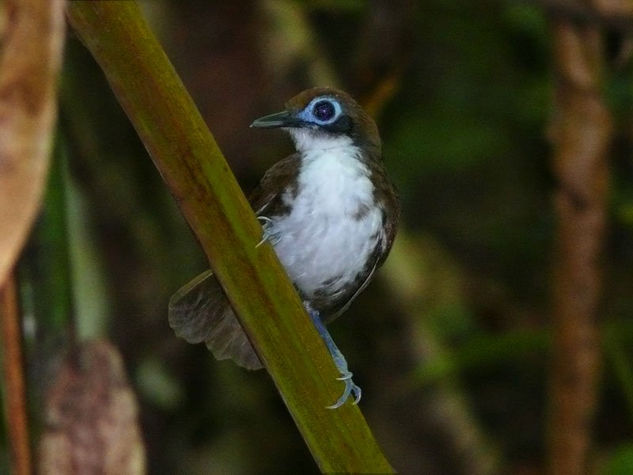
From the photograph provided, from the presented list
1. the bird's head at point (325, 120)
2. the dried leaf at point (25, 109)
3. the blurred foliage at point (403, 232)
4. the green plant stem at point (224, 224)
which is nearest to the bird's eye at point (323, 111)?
the bird's head at point (325, 120)

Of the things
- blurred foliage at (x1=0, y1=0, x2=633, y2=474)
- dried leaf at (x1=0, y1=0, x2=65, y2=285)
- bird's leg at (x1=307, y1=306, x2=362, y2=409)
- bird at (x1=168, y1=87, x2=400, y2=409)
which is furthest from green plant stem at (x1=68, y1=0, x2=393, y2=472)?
blurred foliage at (x1=0, y1=0, x2=633, y2=474)

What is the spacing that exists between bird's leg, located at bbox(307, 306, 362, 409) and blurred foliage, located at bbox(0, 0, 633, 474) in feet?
2.97

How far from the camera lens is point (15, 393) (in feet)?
4.87

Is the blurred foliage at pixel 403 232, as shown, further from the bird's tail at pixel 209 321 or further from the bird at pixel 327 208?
the bird's tail at pixel 209 321

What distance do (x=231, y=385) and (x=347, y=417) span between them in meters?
2.66

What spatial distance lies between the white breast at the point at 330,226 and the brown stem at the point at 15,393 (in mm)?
745

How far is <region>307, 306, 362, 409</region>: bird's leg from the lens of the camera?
1.46m

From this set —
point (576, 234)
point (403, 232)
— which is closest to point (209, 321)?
point (576, 234)

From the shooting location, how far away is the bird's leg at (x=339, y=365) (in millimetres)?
1460

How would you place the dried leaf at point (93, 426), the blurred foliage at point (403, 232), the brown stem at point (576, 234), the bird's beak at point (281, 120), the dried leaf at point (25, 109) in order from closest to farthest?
the dried leaf at point (25, 109), the dried leaf at point (93, 426), the bird's beak at point (281, 120), the brown stem at point (576, 234), the blurred foliage at point (403, 232)

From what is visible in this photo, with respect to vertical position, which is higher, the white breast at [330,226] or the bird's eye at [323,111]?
the bird's eye at [323,111]

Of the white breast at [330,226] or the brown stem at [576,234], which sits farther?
the brown stem at [576,234]

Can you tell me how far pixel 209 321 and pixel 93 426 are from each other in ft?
1.32

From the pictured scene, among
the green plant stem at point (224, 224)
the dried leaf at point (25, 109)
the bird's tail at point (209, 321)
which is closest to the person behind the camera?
the dried leaf at point (25, 109)
